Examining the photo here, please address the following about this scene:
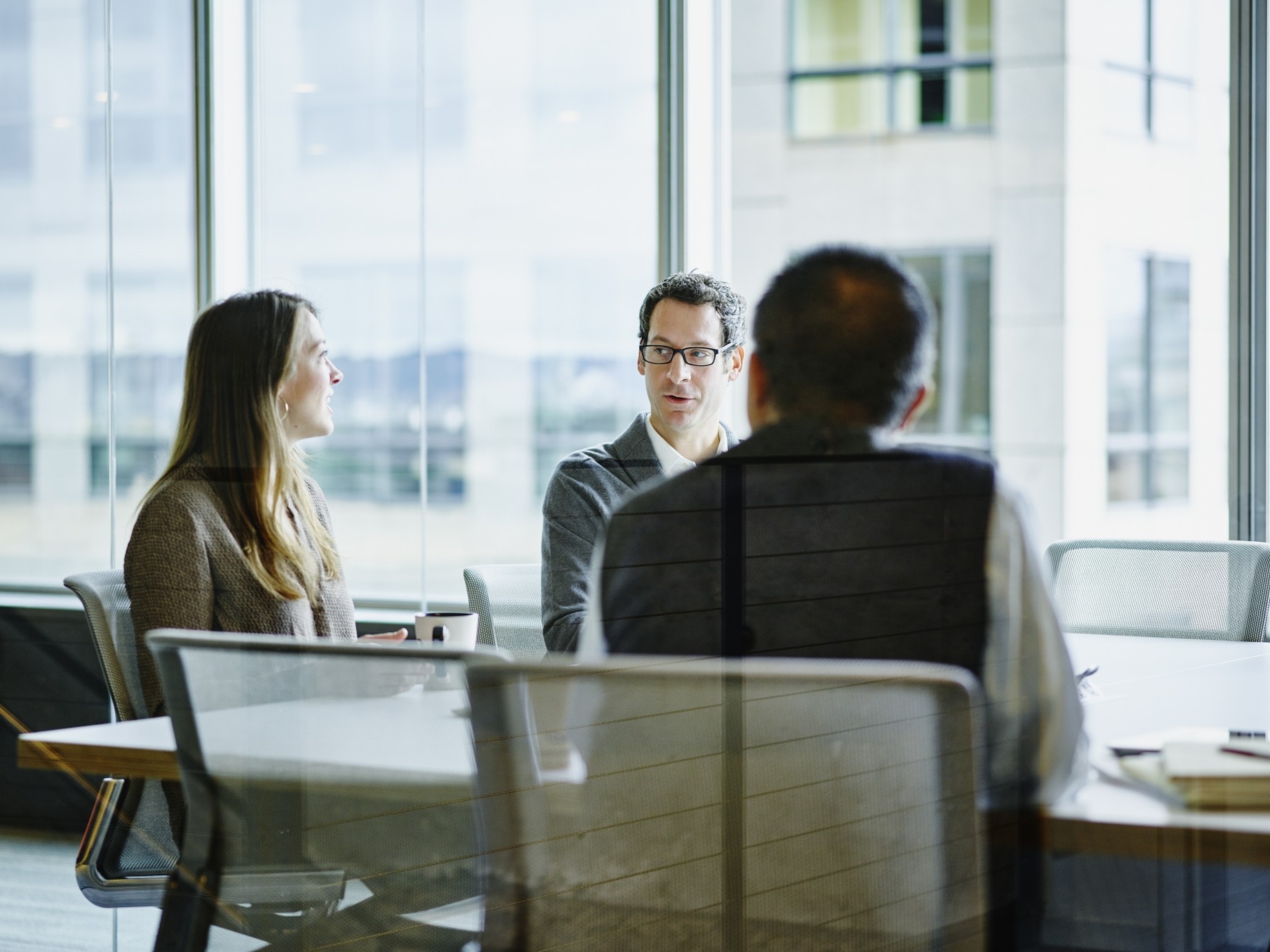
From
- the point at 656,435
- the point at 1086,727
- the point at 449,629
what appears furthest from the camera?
the point at 656,435

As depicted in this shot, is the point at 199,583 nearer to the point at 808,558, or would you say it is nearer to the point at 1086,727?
the point at 808,558

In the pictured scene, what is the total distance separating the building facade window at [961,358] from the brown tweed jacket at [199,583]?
2.19 ft

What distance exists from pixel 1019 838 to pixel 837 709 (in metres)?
0.21

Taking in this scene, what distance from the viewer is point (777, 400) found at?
45.8 inches

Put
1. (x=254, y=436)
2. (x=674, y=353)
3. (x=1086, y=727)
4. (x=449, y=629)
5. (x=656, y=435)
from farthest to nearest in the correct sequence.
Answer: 1. (x=674, y=353)
2. (x=254, y=436)
3. (x=656, y=435)
4. (x=449, y=629)
5. (x=1086, y=727)

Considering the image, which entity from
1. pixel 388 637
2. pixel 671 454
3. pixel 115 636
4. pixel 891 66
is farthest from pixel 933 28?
pixel 115 636

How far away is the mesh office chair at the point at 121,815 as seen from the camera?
134 cm

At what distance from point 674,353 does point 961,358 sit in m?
0.53

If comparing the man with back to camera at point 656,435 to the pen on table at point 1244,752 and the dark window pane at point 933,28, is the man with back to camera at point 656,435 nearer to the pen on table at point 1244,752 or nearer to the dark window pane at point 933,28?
the dark window pane at point 933,28

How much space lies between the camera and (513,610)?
1.26m

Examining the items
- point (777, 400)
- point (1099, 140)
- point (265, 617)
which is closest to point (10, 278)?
point (265, 617)

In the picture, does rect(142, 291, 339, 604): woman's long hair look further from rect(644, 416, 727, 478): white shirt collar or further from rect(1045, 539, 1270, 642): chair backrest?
rect(1045, 539, 1270, 642): chair backrest

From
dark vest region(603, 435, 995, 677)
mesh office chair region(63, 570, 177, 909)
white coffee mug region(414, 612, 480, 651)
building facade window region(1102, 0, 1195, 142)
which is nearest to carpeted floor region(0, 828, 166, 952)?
mesh office chair region(63, 570, 177, 909)

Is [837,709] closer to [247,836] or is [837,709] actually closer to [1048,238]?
[1048,238]
